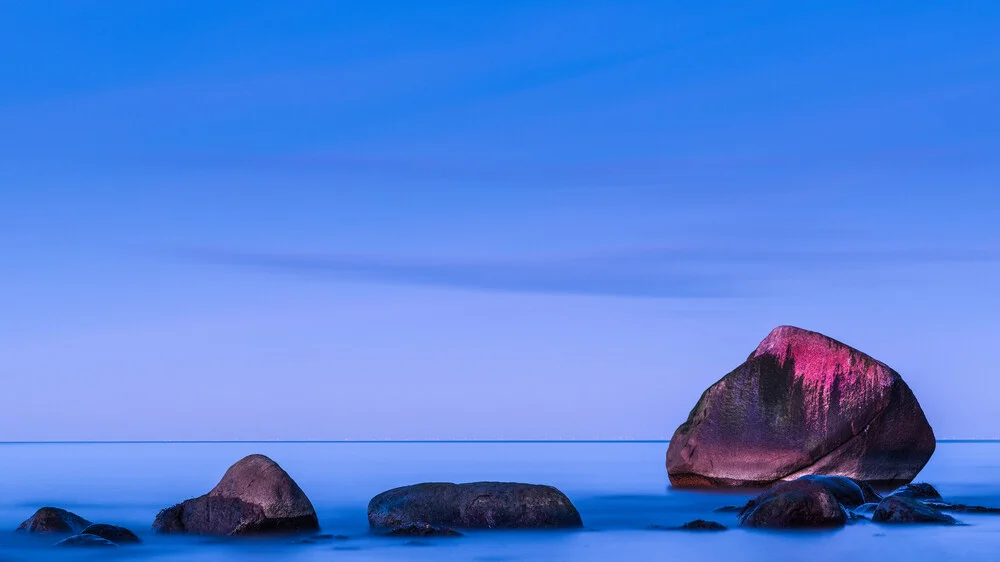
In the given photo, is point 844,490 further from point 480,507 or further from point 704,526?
point 480,507

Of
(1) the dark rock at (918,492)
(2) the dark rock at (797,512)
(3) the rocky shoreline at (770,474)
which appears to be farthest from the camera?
(1) the dark rock at (918,492)

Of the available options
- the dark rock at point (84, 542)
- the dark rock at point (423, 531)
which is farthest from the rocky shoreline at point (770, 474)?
the dark rock at point (84, 542)

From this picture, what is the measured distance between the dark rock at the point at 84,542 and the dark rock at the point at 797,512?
40.7ft

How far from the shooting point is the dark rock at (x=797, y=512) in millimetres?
23547

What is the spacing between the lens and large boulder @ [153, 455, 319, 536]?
2141 centimetres

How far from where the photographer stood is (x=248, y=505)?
21438 mm

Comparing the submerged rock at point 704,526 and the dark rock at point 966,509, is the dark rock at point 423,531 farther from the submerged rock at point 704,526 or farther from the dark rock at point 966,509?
the dark rock at point 966,509

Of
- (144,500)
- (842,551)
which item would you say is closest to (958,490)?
(842,551)

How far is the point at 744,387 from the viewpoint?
115 ft

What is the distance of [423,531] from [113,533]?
568 cm

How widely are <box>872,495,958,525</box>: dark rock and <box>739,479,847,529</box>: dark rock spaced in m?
1.02

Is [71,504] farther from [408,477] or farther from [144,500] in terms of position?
[408,477]

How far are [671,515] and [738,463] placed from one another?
620cm

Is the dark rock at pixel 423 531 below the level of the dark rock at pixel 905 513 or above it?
above
